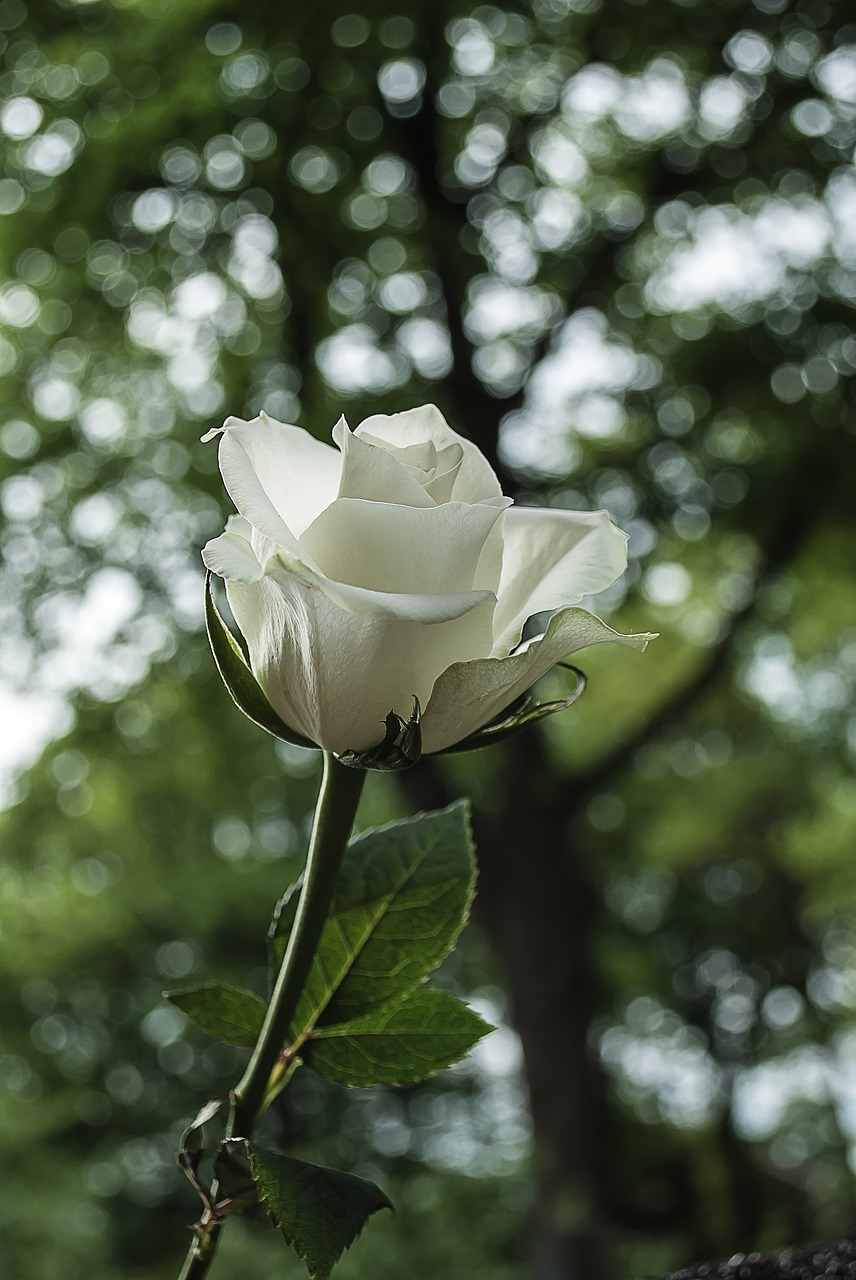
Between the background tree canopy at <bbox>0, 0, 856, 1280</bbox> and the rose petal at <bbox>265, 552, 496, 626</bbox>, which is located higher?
the rose petal at <bbox>265, 552, 496, 626</bbox>

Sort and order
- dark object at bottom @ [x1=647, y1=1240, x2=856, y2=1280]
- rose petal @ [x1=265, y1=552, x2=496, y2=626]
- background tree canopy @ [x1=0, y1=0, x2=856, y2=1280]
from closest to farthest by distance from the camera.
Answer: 1. rose petal @ [x1=265, y1=552, x2=496, y2=626]
2. dark object at bottom @ [x1=647, y1=1240, x2=856, y2=1280]
3. background tree canopy @ [x1=0, y1=0, x2=856, y2=1280]

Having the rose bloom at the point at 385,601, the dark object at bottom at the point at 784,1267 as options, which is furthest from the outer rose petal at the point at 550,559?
the dark object at bottom at the point at 784,1267

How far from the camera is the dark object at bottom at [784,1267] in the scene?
1.38ft

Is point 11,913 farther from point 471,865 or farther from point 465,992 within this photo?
point 471,865

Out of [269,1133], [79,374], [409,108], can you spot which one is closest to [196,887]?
[269,1133]

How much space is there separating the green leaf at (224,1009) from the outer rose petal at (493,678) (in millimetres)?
109

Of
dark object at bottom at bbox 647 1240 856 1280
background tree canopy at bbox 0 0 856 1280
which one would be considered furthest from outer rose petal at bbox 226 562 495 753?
background tree canopy at bbox 0 0 856 1280

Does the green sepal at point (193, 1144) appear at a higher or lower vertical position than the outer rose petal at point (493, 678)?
lower

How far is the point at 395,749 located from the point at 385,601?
0.04 meters

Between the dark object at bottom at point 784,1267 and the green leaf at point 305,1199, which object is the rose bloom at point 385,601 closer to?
the green leaf at point 305,1199

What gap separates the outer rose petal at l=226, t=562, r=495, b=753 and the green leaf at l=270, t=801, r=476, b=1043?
84 millimetres

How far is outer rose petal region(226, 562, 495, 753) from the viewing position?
11.0 inches

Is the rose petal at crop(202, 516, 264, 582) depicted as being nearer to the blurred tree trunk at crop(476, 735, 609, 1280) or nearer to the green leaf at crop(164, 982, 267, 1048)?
the green leaf at crop(164, 982, 267, 1048)

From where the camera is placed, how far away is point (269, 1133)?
5.71 meters
